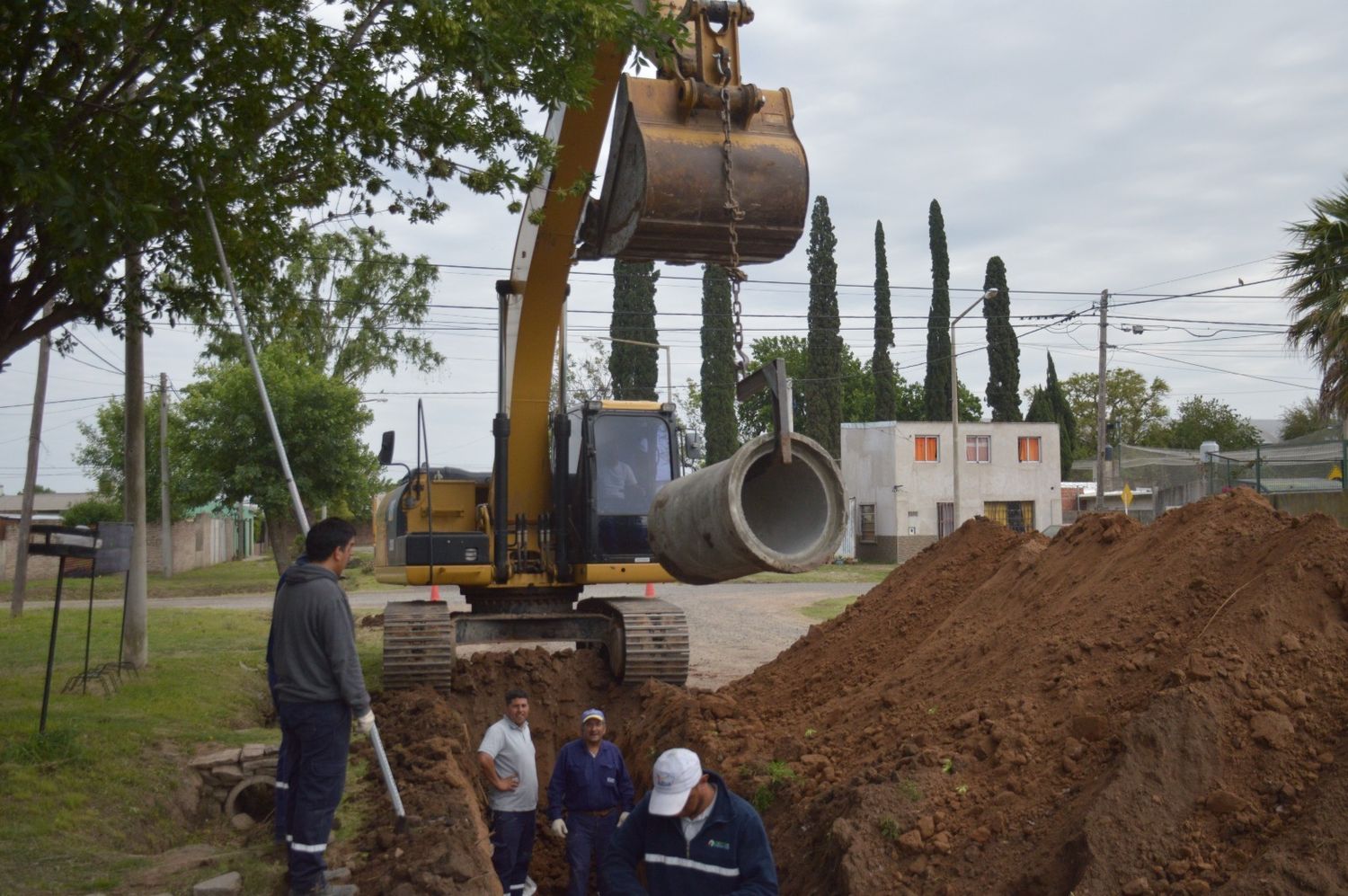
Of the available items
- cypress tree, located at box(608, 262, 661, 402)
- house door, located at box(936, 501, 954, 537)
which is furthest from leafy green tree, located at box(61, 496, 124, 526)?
house door, located at box(936, 501, 954, 537)

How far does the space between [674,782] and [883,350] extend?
169 ft

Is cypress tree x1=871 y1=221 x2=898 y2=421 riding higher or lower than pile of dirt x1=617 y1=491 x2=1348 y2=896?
higher

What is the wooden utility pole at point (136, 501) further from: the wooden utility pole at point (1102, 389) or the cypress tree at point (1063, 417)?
the cypress tree at point (1063, 417)

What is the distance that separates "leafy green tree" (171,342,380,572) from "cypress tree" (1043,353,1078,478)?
47.2 metres

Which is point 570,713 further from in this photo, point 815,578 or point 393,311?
point 393,311

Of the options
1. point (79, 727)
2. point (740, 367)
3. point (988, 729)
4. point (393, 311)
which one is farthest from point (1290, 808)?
point (393, 311)

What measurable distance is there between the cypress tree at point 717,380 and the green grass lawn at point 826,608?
746 inches

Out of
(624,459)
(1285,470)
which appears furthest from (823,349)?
(624,459)

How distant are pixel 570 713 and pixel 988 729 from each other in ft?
19.0

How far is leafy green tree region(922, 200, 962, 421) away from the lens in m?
52.7

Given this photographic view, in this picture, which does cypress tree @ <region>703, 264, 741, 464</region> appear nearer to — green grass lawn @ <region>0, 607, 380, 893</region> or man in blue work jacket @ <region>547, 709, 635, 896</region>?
green grass lawn @ <region>0, 607, 380, 893</region>

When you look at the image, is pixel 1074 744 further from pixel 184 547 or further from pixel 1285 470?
pixel 184 547

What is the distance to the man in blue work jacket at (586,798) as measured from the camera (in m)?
7.81

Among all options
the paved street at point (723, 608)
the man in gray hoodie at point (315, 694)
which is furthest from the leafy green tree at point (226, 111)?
the paved street at point (723, 608)
